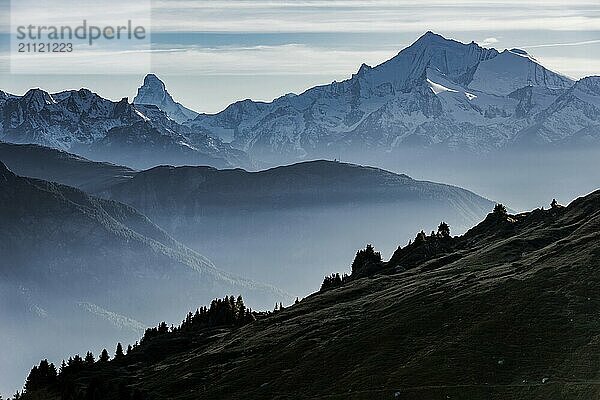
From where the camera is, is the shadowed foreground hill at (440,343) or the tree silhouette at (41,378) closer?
the shadowed foreground hill at (440,343)

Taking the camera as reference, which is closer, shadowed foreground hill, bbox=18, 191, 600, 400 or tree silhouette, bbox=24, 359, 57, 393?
shadowed foreground hill, bbox=18, 191, 600, 400

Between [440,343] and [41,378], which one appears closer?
[440,343]

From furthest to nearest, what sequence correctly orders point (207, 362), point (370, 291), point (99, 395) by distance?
point (370, 291) < point (207, 362) < point (99, 395)

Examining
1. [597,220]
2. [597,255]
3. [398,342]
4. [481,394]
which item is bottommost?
[481,394]

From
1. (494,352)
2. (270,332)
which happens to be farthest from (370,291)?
(494,352)

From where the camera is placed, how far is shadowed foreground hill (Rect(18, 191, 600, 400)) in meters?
106

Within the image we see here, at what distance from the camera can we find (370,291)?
→ 636 ft

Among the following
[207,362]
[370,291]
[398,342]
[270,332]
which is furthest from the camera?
[370,291]

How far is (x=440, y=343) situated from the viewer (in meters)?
122

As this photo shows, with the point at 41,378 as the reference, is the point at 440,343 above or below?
below

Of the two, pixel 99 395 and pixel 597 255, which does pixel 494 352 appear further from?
pixel 99 395

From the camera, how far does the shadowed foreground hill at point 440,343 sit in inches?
4158

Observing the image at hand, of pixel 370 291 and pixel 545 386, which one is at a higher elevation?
pixel 370 291

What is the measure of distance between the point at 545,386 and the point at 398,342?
113 feet
